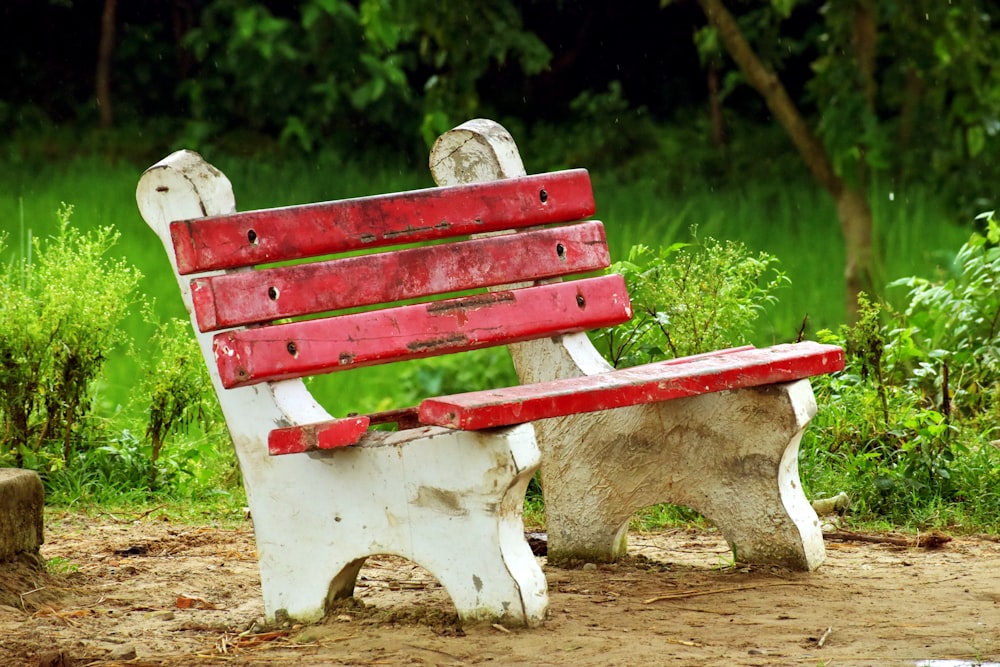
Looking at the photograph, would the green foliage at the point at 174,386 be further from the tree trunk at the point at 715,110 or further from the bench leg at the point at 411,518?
the tree trunk at the point at 715,110

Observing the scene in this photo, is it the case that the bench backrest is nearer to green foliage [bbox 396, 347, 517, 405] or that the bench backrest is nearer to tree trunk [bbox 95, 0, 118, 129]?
green foliage [bbox 396, 347, 517, 405]

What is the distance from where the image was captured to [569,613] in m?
2.92

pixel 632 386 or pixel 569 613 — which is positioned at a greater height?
pixel 632 386

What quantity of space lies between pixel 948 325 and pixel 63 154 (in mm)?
8382

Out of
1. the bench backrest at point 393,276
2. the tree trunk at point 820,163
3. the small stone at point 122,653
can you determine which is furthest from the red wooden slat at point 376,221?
the tree trunk at point 820,163

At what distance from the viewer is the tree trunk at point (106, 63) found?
1162 cm

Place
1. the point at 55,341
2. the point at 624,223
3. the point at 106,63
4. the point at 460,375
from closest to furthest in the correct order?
1. the point at 55,341
2. the point at 460,375
3. the point at 624,223
4. the point at 106,63

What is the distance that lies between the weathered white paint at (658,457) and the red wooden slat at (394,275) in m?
0.21

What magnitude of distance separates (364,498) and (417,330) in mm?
423

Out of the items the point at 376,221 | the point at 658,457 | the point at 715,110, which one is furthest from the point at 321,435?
the point at 715,110

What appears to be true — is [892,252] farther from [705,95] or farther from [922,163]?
[705,95]

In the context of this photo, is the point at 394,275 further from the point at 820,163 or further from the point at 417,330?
the point at 820,163

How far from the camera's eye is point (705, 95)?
12.2m

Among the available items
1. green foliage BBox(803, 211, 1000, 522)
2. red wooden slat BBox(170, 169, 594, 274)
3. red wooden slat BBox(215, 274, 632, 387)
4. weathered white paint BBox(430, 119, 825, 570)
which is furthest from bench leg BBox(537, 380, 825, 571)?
green foliage BBox(803, 211, 1000, 522)
